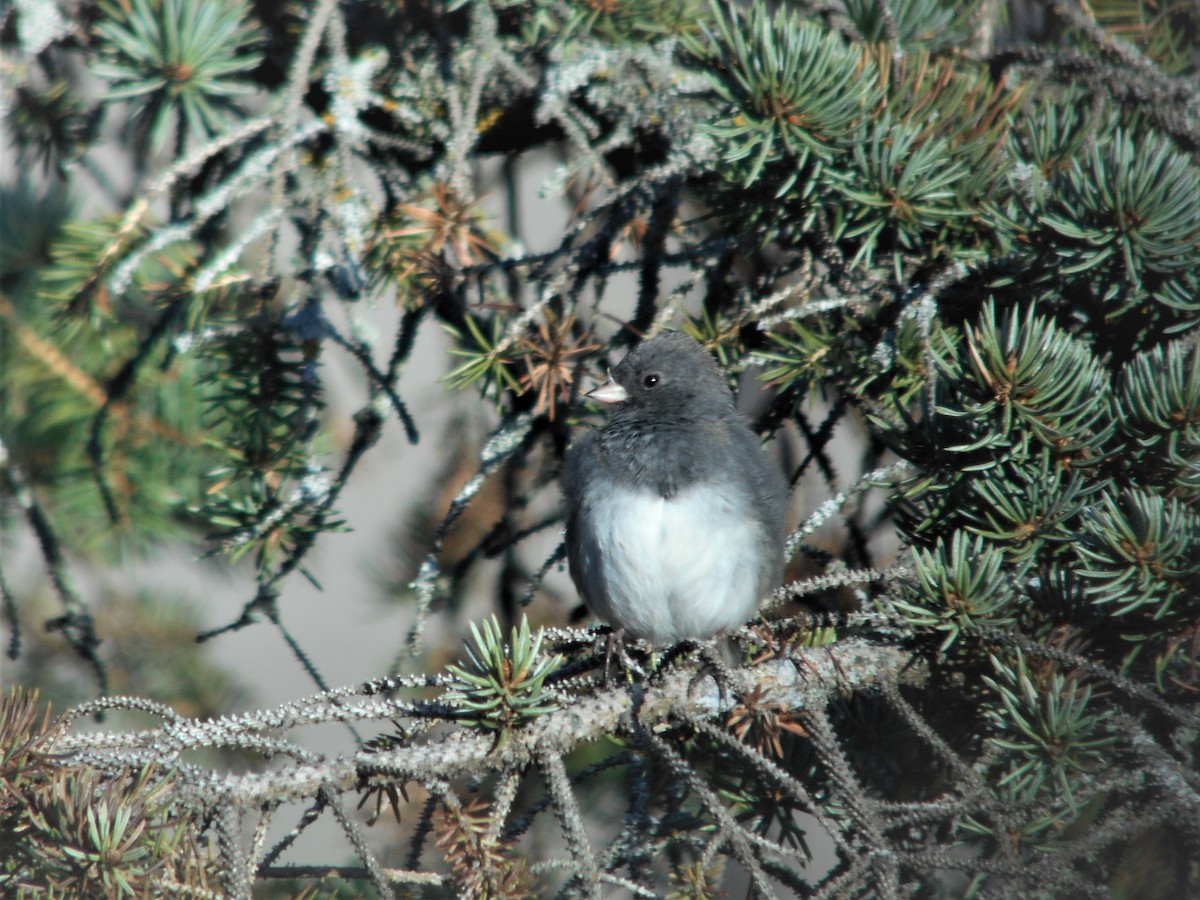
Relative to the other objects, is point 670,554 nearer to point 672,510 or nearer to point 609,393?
point 672,510

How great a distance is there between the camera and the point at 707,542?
160cm

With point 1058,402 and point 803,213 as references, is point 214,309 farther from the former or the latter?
point 1058,402

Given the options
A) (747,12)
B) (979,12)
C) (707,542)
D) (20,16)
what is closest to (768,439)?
(707,542)

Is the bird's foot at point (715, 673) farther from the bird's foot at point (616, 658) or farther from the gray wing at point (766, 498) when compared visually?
the gray wing at point (766, 498)

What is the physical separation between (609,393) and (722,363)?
1.05 ft

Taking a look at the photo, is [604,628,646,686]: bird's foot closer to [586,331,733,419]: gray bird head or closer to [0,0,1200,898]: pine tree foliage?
[0,0,1200,898]: pine tree foliage

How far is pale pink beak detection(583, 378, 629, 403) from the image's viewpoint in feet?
5.30

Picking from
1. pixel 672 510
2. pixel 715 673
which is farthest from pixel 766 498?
pixel 715 673

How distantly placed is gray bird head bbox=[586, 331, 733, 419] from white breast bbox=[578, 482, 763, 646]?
191mm

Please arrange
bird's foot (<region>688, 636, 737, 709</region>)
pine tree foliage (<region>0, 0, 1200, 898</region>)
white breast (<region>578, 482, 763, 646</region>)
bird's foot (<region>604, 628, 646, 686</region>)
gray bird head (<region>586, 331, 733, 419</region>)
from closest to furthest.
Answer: pine tree foliage (<region>0, 0, 1200, 898</region>), bird's foot (<region>688, 636, 737, 709</region>), bird's foot (<region>604, 628, 646, 686</region>), white breast (<region>578, 482, 763, 646</region>), gray bird head (<region>586, 331, 733, 419</region>)

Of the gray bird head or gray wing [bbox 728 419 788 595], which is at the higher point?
the gray bird head

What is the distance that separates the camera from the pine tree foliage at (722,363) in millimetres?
948

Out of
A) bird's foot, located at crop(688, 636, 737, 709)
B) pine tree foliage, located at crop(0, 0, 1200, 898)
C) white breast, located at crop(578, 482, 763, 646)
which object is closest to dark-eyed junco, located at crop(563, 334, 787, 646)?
white breast, located at crop(578, 482, 763, 646)

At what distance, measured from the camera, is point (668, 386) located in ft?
5.83
